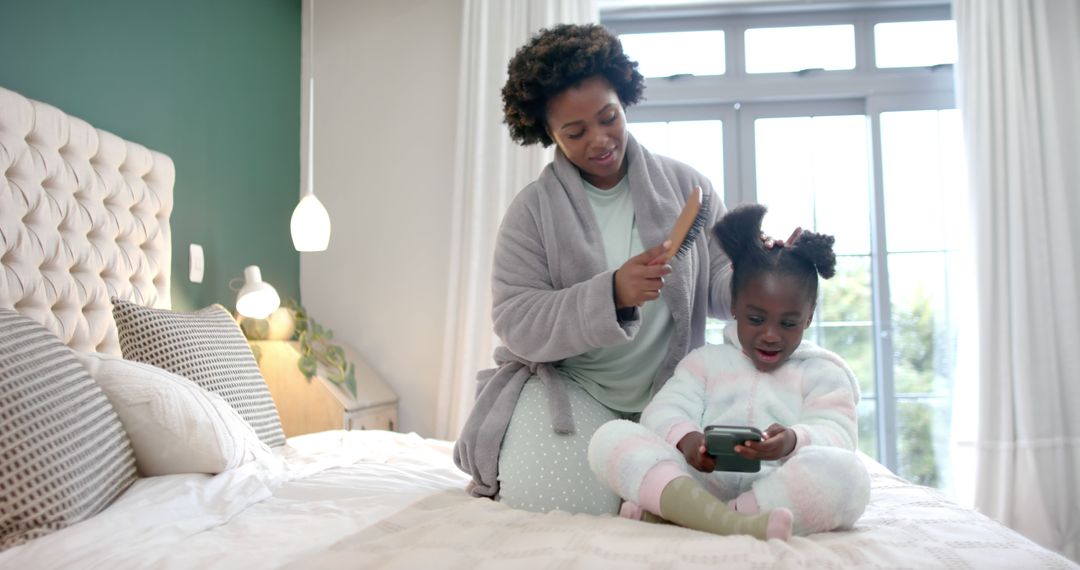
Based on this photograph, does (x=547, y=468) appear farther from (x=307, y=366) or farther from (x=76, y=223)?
(x=307, y=366)

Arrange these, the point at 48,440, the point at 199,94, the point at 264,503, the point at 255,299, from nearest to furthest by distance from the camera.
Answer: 1. the point at 48,440
2. the point at 264,503
3. the point at 255,299
4. the point at 199,94

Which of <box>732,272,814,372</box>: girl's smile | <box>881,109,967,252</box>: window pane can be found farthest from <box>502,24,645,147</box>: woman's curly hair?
<box>881,109,967,252</box>: window pane

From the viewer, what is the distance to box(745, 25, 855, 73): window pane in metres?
4.07

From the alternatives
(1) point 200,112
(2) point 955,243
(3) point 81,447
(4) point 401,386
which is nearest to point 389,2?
(1) point 200,112

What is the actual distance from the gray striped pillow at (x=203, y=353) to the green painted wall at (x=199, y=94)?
26.0 inches

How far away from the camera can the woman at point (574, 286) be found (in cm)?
171

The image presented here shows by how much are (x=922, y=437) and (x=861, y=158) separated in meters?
1.25

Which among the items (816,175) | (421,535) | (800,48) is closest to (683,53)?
(800,48)

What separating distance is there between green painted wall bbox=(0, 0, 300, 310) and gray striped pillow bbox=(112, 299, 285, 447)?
0.66m

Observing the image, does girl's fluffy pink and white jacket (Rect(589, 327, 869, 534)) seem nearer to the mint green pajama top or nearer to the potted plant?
the mint green pajama top

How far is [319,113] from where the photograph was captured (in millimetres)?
4258

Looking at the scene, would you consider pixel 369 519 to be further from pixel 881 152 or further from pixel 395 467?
pixel 881 152

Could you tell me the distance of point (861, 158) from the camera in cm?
407

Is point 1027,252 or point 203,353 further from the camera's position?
point 1027,252
